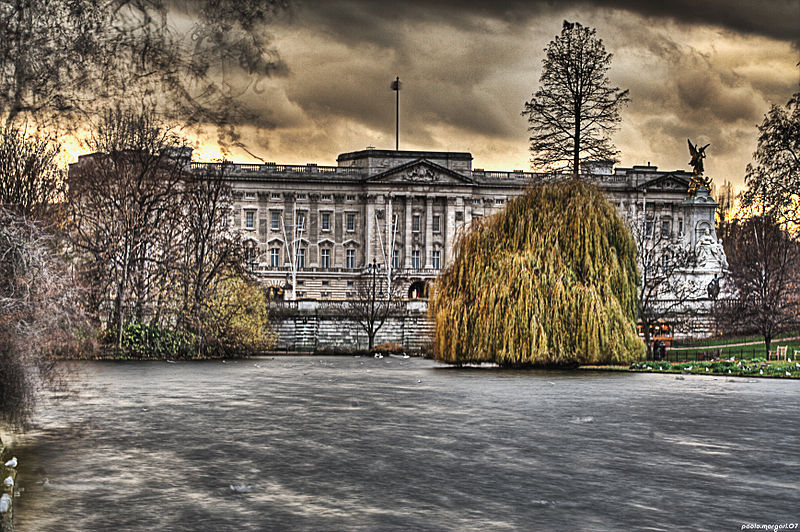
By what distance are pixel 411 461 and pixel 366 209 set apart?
119435 millimetres

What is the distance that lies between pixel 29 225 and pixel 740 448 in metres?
13.9

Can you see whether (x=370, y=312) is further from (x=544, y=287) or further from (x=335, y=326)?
(x=544, y=287)

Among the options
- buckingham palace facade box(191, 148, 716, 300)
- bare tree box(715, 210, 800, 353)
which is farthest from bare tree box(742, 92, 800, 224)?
buckingham palace facade box(191, 148, 716, 300)

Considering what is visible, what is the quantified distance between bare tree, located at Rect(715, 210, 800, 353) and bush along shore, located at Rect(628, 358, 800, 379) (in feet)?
23.4

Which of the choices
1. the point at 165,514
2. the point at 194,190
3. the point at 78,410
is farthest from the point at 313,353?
the point at 165,514

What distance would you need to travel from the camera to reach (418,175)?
135 m

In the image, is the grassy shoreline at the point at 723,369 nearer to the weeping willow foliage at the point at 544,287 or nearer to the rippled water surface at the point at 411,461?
the weeping willow foliage at the point at 544,287

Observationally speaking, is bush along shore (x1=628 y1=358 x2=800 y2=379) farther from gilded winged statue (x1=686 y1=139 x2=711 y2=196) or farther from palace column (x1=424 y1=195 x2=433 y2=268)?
palace column (x1=424 y1=195 x2=433 y2=268)

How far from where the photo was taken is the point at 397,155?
135500 mm

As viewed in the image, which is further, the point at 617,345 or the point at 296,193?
the point at 296,193

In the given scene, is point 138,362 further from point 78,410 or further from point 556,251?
point 78,410

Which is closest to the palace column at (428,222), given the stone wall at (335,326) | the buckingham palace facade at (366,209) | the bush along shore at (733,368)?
the buckingham palace facade at (366,209)

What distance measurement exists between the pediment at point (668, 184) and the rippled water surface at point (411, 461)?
111 meters

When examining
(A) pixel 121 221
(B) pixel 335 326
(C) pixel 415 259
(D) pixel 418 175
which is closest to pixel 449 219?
(C) pixel 415 259
